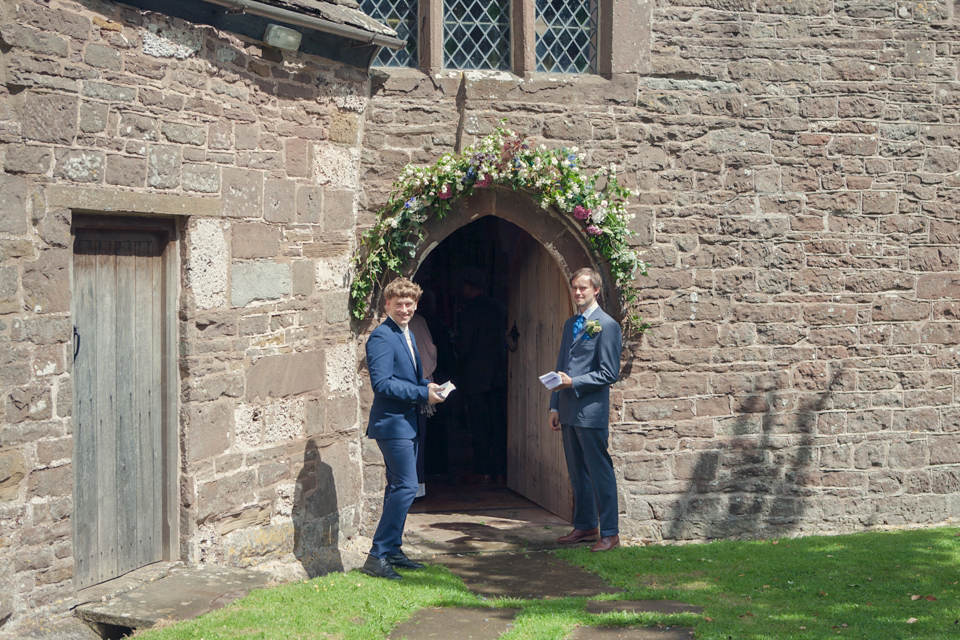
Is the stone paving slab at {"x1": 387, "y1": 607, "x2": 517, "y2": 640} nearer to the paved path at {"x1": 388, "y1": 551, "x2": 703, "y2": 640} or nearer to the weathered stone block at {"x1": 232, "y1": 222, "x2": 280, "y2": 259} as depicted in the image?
the paved path at {"x1": 388, "y1": 551, "x2": 703, "y2": 640}

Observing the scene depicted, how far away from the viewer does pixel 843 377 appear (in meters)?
7.77

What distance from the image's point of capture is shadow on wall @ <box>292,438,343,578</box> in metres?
6.61

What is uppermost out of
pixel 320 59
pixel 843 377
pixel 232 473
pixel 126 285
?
pixel 320 59

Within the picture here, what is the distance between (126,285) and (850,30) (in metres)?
5.69

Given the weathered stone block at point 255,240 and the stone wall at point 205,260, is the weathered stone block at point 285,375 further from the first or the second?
the weathered stone block at point 255,240

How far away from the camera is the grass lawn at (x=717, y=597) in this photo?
196 inches

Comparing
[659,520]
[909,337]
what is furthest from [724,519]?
[909,337]

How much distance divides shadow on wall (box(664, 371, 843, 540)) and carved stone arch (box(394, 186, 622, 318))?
4.65 ft

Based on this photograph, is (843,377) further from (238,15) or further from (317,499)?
(238,15)

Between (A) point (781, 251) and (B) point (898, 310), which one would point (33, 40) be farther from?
(B) point (898, 310)

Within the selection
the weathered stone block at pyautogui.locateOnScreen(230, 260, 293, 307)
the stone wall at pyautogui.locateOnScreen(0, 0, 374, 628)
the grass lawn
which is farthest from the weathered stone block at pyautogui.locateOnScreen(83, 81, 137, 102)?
the grass lawn

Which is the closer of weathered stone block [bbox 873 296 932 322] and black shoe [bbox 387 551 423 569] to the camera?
black shoe [bbox 387 551 423 569]

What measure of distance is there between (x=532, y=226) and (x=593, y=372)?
1.23 m

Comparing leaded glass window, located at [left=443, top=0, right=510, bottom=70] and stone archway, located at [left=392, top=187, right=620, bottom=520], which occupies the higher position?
leaded glass window, located at [left=443, top=0, right=510, bottom=70]
